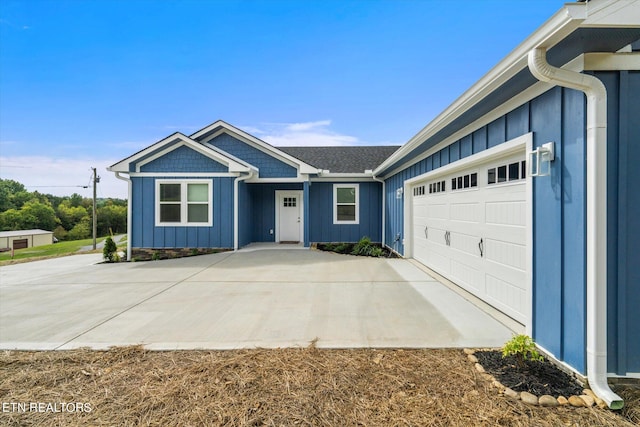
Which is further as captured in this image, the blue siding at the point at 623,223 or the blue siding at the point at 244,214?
the blue siding at the point at 244,214

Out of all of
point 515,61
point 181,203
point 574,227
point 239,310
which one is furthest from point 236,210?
point 574,227

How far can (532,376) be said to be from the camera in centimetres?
227

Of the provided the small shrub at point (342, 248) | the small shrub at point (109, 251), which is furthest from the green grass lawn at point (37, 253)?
the small shrub at point (342, 248)

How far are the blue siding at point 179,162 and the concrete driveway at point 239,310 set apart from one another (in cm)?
365

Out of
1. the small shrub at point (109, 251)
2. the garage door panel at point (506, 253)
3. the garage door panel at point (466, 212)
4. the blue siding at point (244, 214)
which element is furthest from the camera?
the blue siding at point (244, 214)

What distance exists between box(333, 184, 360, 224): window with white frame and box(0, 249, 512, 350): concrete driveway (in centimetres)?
411

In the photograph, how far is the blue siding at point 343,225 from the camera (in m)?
10.6

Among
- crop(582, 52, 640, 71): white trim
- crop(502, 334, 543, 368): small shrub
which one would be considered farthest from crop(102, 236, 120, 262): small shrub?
crop(582, 52, 640, 71): white trim

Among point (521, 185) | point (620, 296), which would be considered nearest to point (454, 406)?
point (620, 296)

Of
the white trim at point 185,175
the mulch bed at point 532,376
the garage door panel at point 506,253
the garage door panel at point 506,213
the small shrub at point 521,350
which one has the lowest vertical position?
the mulch bed at point 532,376

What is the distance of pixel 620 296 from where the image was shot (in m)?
2.22

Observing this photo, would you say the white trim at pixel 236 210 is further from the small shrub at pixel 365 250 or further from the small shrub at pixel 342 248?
the small shrub at pixel 365 250

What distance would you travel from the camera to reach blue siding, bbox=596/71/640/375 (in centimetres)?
220

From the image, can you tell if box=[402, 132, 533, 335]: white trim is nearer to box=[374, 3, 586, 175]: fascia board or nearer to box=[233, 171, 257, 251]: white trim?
box=[374, 3, 586, 175]: fascia board
